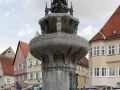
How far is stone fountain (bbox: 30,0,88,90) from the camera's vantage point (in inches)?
642

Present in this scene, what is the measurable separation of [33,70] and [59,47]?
57959mm

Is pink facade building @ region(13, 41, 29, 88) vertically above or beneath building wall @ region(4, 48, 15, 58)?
beneath

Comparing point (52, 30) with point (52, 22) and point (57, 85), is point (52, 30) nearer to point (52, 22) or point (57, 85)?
point (52, 22)

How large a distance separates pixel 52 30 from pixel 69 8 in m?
1.21

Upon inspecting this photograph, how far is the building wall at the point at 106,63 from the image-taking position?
2245 inches

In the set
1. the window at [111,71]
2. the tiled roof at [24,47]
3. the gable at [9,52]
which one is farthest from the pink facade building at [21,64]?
the window at [111,71]

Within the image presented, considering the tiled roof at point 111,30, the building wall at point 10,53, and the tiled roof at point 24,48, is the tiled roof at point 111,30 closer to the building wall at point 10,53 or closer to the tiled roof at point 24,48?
the tiled roof at point 24,48

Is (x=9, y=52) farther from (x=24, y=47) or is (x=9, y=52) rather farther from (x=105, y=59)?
(x=105, y=59)

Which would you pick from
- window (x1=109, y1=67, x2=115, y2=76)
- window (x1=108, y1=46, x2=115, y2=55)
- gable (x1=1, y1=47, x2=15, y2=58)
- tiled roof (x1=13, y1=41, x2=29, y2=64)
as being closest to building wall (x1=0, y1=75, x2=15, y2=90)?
tiled roof (x1=13, y1=41, x2=29, y2=64)

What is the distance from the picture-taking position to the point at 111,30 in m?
59.1

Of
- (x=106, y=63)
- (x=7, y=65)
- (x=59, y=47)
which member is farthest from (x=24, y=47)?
(x=59, y=47)

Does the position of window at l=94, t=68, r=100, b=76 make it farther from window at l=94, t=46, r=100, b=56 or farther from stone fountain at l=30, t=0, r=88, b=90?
stone fountain at l=30, t=0, r=88, b=90

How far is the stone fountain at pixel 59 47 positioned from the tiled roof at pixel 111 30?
133ft

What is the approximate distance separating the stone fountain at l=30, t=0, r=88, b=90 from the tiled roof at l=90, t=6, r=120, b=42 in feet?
133
